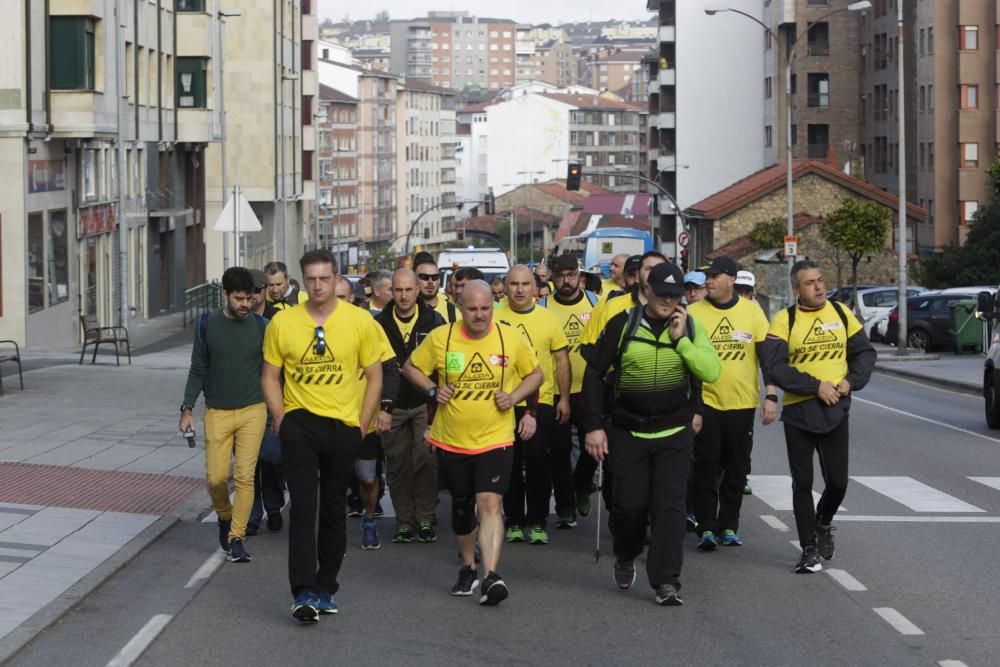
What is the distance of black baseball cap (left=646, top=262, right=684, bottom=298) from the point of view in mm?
9828

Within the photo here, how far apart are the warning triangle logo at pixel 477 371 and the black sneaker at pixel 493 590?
1.08 meters

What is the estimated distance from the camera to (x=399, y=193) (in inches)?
6993

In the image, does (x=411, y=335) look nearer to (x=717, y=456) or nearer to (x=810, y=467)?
(x=717, y=456)

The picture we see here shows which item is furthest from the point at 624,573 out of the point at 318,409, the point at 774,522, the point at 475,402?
the point at 774,522

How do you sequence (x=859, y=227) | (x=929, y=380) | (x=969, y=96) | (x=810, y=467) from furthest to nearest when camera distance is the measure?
(x=969, y=96) < (x=859, y=227) < (x=929, y=380) < (x=810, y=467)

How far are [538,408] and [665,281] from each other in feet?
6.97

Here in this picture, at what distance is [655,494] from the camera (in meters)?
10.0

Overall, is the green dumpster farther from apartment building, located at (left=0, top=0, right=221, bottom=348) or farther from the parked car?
apartment building, located at (left=0, top=0, right=221, bottom=348)

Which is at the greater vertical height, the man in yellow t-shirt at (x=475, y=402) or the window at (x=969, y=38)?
the window at (x=969, y=38)

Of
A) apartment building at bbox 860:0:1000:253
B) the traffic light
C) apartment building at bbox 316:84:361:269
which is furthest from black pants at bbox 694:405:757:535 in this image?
apartment building at bbox 316:84:361:269

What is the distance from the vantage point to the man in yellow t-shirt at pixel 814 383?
10930mm

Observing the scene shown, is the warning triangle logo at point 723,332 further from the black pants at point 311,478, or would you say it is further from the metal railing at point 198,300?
the metal railing at point 198,300

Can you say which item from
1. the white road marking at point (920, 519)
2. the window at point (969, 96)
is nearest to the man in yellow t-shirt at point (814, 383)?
the white road marking at point (920, 519)

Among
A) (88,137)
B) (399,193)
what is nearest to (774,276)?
(88,137)
